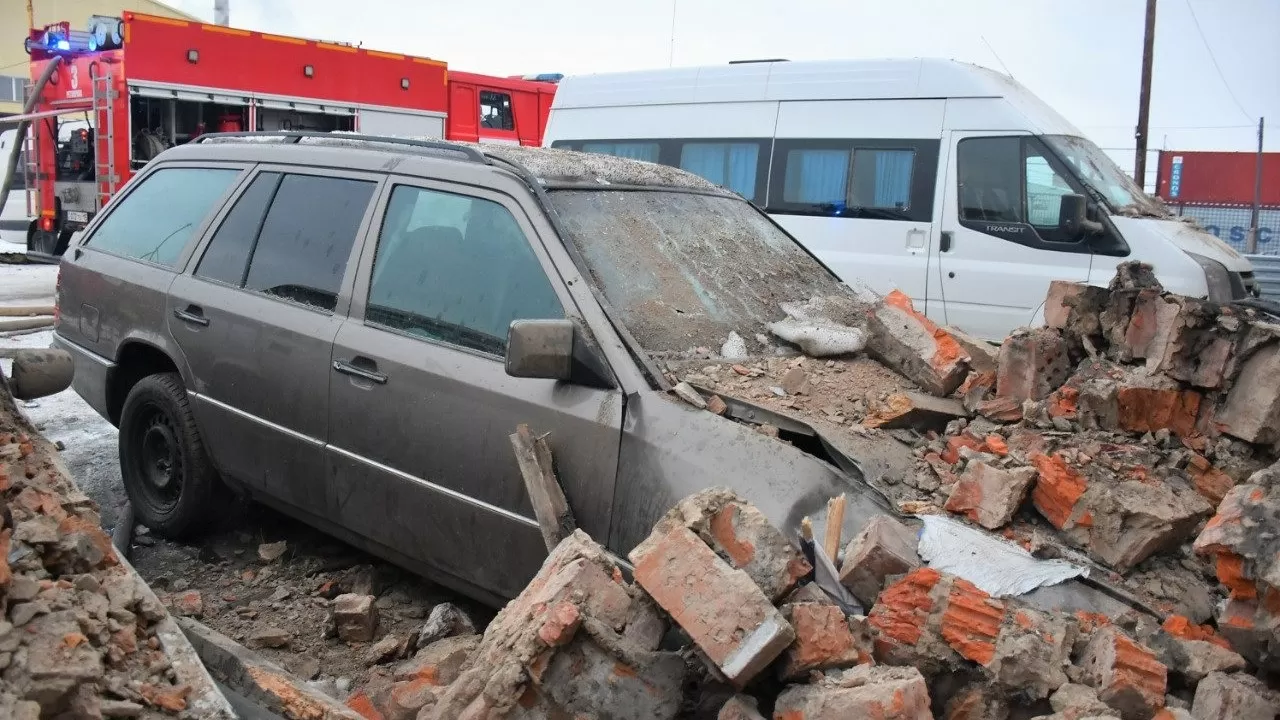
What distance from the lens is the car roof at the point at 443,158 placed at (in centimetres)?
395

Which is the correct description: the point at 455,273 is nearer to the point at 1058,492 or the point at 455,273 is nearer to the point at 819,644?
the point at 819,644

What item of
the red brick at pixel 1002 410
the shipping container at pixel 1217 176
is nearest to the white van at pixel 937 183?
the red brick at pixel 1002 410

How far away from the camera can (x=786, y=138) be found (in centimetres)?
866

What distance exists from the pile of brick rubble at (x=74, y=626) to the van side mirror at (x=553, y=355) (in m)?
1.16

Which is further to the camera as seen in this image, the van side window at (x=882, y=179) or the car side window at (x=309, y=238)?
the van side window at (x=882, y=179)

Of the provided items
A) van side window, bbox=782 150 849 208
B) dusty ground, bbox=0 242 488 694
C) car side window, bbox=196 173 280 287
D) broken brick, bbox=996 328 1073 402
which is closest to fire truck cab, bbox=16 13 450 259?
van side window, bbox=782 150 849 208

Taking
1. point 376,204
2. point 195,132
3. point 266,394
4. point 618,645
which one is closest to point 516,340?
point 618,645

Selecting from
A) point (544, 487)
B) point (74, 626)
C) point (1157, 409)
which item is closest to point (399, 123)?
point (544, 487)

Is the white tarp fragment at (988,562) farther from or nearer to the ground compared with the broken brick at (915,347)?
nearer to the ground

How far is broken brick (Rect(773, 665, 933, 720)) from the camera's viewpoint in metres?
2.20

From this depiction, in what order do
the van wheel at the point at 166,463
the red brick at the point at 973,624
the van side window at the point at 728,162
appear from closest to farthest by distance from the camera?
the red brick at the point at 973,624 < the van wheel at the point at 166,463 < the van side window at the point at 728,162

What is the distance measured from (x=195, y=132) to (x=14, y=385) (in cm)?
1228

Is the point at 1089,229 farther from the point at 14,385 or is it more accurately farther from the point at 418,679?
the point at 14,385

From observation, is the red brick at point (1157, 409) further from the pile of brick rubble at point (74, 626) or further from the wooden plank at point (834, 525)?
the pile of brick rubble at point (74, 626)
